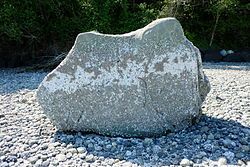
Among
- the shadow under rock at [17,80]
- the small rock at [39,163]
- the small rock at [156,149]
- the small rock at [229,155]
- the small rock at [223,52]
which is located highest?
the small rock at [39,163]

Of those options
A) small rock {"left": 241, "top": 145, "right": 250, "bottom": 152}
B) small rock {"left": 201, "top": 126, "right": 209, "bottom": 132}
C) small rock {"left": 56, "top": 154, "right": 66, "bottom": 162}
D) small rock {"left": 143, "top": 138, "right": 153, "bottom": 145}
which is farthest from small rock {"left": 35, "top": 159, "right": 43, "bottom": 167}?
small rock {"left": 241, "top": 145, "right": 250, "bottom": 152}

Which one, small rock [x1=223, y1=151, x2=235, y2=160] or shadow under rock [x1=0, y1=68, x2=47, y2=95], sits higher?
small rock [x1=223, y1=151, x2=235, y2=160]

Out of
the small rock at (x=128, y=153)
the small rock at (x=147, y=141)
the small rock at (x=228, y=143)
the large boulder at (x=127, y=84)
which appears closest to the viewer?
the small rock at (x=128, y=153)

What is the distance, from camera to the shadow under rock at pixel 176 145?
3104mm

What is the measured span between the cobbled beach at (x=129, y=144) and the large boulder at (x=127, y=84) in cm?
17

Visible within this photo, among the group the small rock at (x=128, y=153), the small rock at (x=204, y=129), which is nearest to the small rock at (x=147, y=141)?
the small rock at (x=128, y=153)

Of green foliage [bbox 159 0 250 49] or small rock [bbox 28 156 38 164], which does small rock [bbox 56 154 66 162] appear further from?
green foliage [bbox 159 0 250 49]

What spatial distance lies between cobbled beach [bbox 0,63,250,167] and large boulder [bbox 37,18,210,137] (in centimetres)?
17

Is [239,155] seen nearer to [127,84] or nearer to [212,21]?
[127,84]

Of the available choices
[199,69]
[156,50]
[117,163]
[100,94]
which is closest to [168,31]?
[156,50]

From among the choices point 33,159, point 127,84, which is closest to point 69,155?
point 33,159

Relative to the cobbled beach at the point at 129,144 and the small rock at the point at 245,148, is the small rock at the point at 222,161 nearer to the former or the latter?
the cobbled beach at the point at 129,144

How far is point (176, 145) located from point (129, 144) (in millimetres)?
466

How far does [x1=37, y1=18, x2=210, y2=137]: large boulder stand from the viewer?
353cm
